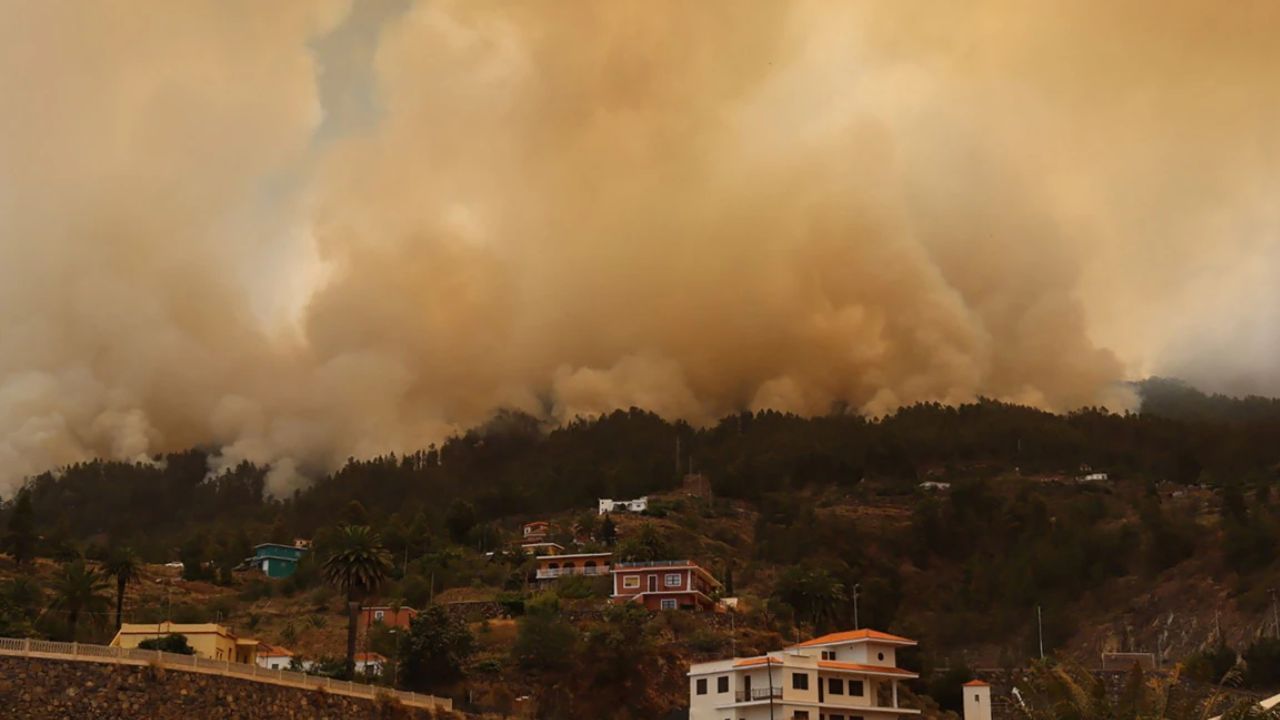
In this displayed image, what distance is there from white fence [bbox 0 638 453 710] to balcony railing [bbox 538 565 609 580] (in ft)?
172

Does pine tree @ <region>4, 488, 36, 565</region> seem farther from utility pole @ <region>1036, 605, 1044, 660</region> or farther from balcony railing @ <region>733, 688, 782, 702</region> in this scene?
utility pole @ <region>1036, 605, 1044, 660</region>

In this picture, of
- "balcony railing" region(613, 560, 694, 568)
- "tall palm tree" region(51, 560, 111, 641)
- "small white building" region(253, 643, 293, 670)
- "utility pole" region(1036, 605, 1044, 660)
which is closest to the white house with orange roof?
"balcony railing" region(613, 560, 694, 568)

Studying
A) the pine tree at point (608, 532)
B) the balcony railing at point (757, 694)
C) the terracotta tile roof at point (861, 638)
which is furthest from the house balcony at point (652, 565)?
the balcony railing at point (757, 694)

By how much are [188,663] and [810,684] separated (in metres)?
37.6

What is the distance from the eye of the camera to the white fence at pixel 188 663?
219 ft

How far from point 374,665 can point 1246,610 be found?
305 ft

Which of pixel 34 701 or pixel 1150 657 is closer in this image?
pixel 34 701

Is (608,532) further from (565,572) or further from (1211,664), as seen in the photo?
(1211,664)

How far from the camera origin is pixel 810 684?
289ft

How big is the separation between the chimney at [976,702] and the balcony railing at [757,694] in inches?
768

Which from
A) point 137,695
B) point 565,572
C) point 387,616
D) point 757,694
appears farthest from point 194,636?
point 565,572

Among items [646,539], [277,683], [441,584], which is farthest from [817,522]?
[277,683]

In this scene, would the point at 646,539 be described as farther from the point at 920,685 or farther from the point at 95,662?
the point at 95,662

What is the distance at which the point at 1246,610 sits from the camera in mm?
145750
